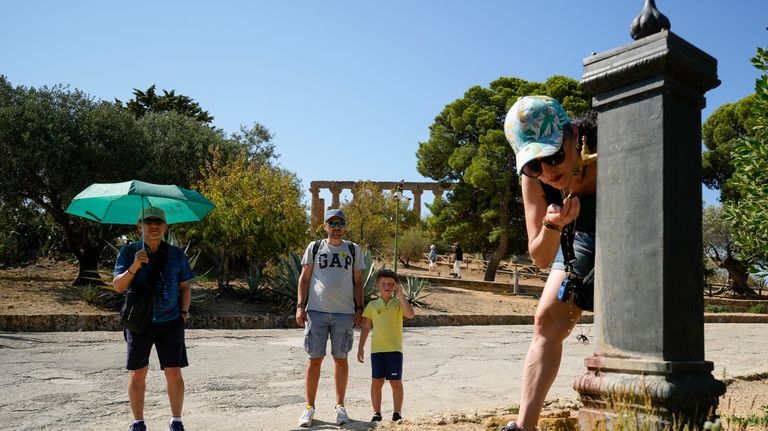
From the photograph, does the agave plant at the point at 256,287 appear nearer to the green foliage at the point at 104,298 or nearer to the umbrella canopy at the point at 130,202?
the green foliage at the point at 104,298

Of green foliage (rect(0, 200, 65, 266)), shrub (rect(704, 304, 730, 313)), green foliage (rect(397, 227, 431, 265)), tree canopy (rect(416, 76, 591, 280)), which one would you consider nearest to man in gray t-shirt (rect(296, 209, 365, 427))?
green foliage (rect(0, 200, 65, 266))

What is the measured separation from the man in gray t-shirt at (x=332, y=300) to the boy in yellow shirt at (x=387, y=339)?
18 cm

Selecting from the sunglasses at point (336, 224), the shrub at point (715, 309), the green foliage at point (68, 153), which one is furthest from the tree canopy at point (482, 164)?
the sunglasses at point (336, 224)

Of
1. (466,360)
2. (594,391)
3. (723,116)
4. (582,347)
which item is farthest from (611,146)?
(723,116)

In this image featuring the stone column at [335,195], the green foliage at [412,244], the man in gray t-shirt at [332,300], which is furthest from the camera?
the stone column at [335,195]

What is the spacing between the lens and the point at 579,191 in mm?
3037

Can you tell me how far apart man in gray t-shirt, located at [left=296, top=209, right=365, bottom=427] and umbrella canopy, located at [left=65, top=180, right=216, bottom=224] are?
1075mm

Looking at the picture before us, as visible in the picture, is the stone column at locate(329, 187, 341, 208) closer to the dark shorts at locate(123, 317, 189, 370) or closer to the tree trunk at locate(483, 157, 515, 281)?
the tree trunk at locate(483, 157, 515, 281)

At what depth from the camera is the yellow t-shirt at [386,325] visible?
202 inches

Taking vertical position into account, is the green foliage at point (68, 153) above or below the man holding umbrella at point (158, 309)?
above

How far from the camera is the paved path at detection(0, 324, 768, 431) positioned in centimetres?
504

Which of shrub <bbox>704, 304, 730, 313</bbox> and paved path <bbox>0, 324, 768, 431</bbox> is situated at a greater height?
paved path <bbox>0, 324, 768, 431</bbox>

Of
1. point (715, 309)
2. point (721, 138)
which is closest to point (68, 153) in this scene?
point (715, 309)

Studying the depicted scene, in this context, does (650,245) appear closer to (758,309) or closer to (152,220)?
(152,220)
